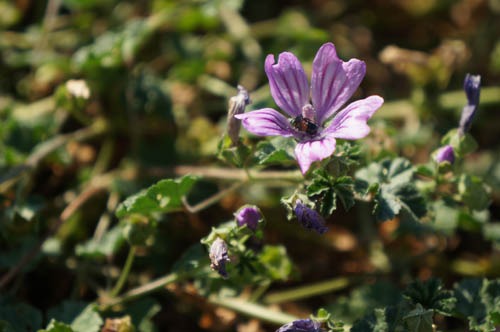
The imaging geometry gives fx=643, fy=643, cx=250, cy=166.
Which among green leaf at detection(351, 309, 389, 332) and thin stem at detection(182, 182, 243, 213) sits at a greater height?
thin stem at detection(182, 182, 243, 213)

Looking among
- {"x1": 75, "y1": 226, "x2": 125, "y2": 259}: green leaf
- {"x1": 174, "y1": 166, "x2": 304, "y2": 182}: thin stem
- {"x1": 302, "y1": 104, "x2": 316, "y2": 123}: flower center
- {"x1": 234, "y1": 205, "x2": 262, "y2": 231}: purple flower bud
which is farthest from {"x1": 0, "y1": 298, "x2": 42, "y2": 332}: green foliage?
{"x1": 302, "y1": 104, "x2": 316, "y2": 123}: flower center

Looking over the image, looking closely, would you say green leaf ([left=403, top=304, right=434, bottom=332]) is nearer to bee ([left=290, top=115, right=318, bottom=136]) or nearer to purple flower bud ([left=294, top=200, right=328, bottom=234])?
purple flower bud ([left=294, top=200, right=328, bottom=234])

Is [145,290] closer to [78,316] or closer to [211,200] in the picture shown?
[78,316]

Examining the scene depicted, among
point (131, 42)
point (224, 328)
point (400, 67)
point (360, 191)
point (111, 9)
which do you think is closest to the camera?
point (360, 191)

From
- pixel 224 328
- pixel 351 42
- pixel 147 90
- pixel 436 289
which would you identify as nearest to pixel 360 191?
pixel 436 289

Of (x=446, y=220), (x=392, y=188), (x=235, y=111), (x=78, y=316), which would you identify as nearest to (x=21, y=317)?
(x=78, y=316)

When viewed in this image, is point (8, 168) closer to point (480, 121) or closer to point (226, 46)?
point (226, 46)
